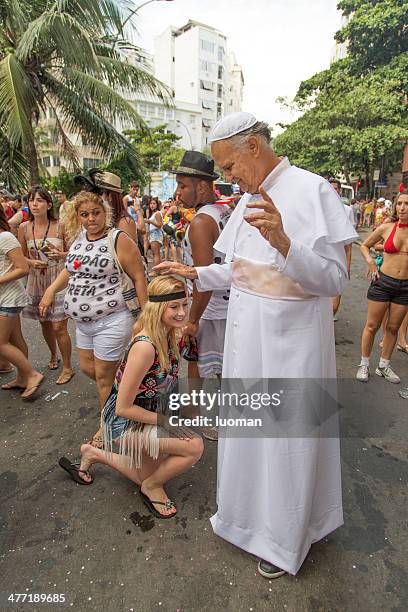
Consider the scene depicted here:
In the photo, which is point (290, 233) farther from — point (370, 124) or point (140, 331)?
point (370, 124)

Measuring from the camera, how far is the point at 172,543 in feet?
6.68

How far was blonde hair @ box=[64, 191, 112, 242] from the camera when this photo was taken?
8.36ft

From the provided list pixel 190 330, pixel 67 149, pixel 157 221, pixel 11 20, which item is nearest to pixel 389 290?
pixel 190 330

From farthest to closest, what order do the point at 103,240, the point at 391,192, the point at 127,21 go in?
the point at 391,192
the point at 127,21
the point at 103,240

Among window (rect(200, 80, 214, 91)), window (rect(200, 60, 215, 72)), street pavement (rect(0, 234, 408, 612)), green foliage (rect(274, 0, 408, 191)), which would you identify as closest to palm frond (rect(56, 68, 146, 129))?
street pavement (rect(0, 234, 408, 612))

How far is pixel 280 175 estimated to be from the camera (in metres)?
1.67

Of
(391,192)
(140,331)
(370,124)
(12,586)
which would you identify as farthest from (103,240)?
(391,192)

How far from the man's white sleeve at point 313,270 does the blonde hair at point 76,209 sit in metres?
1.65

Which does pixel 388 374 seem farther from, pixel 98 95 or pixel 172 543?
pixel 98 95

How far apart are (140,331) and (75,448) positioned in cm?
141

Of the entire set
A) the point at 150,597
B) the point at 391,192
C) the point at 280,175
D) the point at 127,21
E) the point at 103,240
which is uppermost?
the point at 127,21

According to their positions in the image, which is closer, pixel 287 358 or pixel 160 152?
pixel 287 358

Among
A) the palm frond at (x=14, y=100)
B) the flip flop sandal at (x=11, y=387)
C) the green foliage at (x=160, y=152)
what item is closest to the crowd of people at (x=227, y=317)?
the flip flop sandal at (x=11, y=387)

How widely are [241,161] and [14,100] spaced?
7809 millimetres
